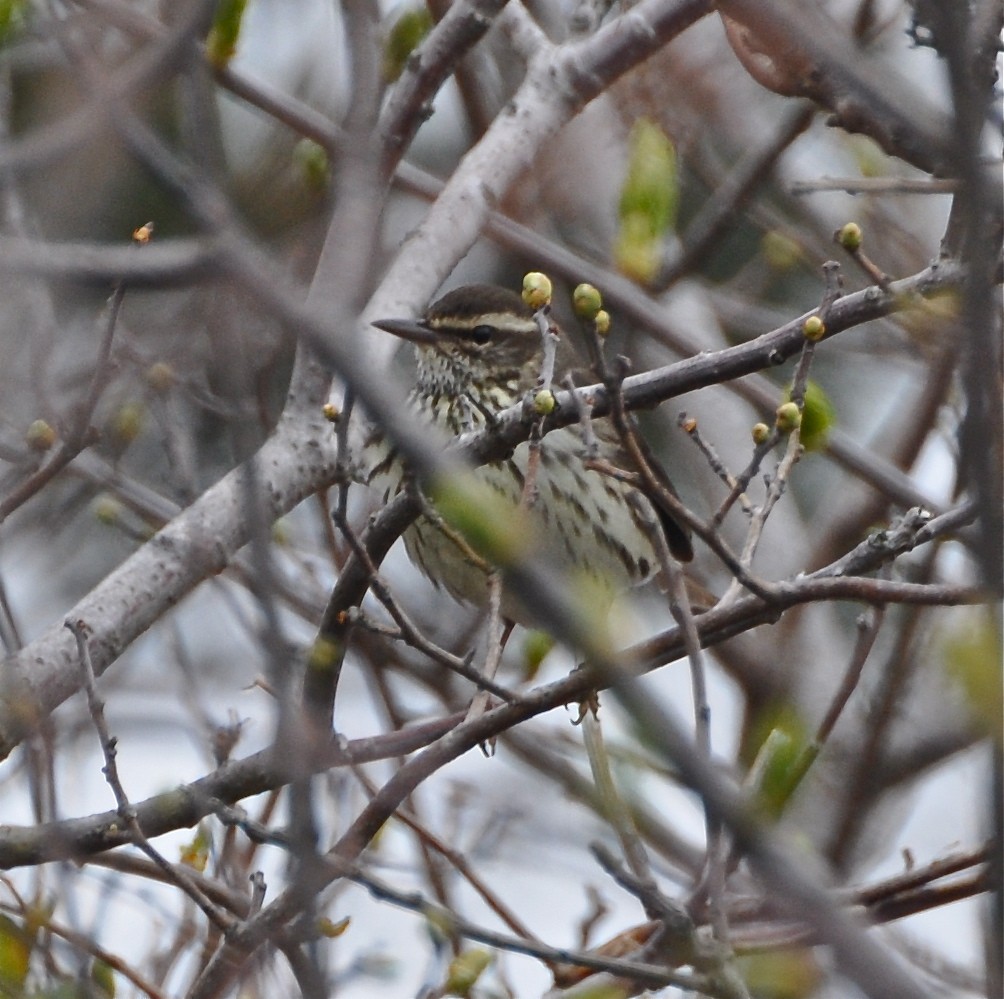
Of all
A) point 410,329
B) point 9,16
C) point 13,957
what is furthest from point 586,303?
point 410,329

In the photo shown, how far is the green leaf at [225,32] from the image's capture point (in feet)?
18.4

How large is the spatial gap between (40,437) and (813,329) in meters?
2.07

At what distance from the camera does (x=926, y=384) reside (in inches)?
273

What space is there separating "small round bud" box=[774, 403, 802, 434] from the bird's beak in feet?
7.01

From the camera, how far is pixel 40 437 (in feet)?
14.7

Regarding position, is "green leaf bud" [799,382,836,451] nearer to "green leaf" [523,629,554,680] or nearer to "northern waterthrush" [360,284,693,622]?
"northern waterthrush" [360,284,693,622]

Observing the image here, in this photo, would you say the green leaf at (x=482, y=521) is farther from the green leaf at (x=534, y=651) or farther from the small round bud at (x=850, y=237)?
the green leaf at (x=534, y=651)

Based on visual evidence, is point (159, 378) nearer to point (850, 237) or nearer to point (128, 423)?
point (128, 423)

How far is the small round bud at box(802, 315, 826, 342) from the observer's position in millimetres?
3705

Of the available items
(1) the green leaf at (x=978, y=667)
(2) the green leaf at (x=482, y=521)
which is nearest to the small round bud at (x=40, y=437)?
(2) the green leaf at (x=482, y=521)

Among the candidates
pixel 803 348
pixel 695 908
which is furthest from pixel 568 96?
pixel 695 908

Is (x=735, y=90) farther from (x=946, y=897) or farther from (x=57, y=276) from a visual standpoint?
(x=57, y=276)

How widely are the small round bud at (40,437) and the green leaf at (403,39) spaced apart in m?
2.14

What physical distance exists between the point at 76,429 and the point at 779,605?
1796mm
